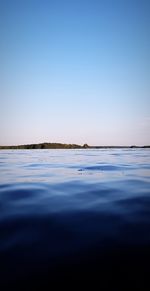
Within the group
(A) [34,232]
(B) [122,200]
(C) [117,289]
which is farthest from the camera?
(B) [122,200]

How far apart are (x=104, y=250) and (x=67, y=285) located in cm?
82

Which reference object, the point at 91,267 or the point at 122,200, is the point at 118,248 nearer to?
the point at 91,267

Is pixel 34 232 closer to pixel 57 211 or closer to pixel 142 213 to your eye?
pixel 57 211

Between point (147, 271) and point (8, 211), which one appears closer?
point (147, 271)

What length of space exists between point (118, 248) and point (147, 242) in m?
0.46

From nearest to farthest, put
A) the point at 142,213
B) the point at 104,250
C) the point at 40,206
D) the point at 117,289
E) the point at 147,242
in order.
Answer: the point at 117,289
the point at 104,250
the point at 147,242
the point at 142,213
the point at 40,206

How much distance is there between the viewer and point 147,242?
3.05 m

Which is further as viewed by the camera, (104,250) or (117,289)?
(104,250)

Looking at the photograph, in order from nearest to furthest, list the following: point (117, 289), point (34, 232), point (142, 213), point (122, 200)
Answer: point (117, 289) → point (34, 232) → point (142, 213) → point (122, 200)

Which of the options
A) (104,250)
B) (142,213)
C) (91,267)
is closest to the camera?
(91,267)

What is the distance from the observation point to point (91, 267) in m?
2.47

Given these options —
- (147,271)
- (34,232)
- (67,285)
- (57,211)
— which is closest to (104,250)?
(147,271)

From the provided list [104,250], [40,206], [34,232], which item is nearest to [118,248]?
[104,250]

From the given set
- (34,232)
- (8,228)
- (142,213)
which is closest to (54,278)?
(34,232)
